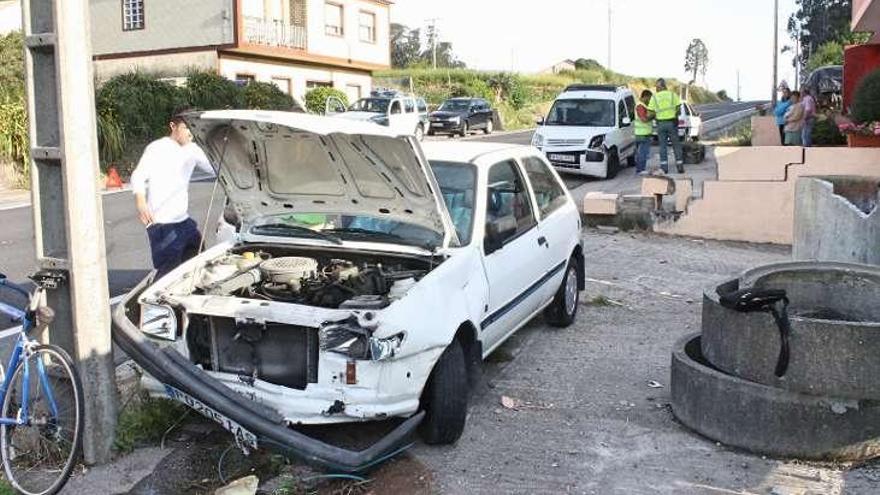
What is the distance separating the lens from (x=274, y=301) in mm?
4984

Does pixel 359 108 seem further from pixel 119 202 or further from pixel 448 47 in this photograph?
pixel 448 47

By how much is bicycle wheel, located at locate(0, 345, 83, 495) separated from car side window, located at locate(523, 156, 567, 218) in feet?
12.2

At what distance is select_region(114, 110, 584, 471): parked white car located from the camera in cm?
444

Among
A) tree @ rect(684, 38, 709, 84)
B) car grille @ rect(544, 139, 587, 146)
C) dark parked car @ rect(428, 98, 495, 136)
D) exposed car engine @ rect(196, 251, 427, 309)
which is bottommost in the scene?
exposed car engine @ rect(196, 251, 427, 309)

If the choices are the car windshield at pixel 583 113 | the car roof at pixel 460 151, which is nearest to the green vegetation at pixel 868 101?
the car windshield at pixel 583 113

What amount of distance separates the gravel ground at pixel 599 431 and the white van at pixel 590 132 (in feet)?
32.6

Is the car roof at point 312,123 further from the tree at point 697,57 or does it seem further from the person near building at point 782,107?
the tree at point 697,57

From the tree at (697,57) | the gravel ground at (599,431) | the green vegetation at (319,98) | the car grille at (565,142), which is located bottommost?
the gravel ground at (599,431)

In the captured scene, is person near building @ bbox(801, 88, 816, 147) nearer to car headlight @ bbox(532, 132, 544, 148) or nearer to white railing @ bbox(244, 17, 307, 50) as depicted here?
car headlight @ bbox(532, 132, 544, 148)

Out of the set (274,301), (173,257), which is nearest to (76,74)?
(274,301)

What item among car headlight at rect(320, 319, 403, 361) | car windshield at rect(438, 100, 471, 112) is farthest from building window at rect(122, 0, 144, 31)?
car headlight at rect(320, 319, 403, 361)

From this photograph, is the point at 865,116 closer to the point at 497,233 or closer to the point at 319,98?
the point at 497,233

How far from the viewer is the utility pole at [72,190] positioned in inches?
179

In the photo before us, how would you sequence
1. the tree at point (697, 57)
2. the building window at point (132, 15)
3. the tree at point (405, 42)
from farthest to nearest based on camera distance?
the tree at point (697, 57), the tree at point (405, 42), the building window at point (132, 15)
